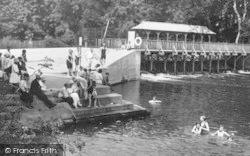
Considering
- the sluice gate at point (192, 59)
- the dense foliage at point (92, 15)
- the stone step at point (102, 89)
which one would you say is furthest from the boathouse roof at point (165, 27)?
the stone step at point (102, 89)

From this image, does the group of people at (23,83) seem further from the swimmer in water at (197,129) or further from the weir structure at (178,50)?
the weir structure at (178,50)

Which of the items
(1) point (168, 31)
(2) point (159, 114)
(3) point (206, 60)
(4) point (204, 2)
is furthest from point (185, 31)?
(2) point (159, 114)

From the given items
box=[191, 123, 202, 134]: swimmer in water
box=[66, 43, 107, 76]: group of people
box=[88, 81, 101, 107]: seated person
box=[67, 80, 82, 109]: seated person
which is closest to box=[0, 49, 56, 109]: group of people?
box=[67, 80, 82, 109]: seated person

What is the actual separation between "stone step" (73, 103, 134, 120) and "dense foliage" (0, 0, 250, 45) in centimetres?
3149

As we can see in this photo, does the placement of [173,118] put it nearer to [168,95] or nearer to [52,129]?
[168,95]

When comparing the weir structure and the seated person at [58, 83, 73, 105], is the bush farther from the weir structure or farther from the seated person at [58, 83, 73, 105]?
the seated person at [58, 83, 73, 105]

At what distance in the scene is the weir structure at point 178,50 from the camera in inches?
1790

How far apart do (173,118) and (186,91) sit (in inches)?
458

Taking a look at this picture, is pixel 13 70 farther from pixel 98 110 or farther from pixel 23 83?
pixel 98 110

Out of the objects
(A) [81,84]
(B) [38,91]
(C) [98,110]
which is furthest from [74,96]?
(B) [38,91]

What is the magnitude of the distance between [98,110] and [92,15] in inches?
1422

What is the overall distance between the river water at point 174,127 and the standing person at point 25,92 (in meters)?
2.52

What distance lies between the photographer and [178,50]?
4825cm

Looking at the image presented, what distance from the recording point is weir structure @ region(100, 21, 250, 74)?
45469mm
